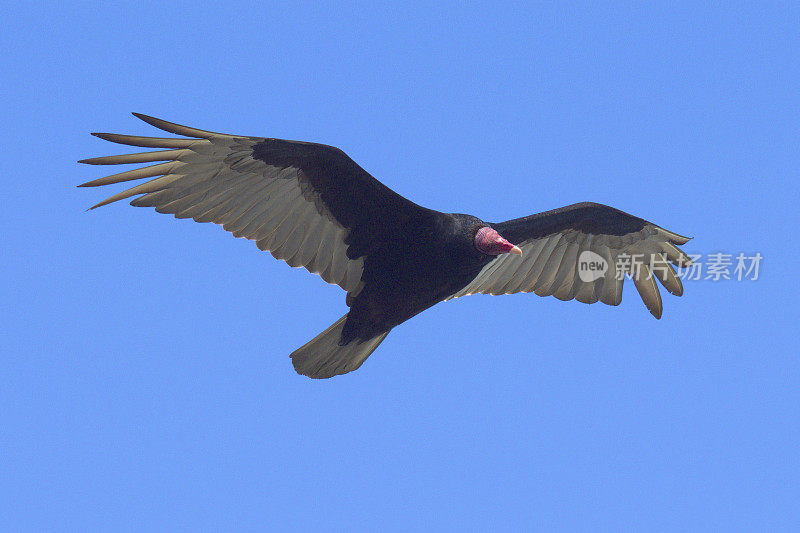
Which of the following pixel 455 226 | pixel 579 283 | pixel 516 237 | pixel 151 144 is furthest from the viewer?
pixel 579 283

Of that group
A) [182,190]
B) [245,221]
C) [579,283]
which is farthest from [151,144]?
[579,283]

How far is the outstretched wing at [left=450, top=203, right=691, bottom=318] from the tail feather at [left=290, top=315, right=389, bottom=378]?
3.13 ft

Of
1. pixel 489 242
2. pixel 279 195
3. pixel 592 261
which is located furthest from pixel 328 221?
pixel 592 261

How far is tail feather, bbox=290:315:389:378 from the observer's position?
16.6 ft

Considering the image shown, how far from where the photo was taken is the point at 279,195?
15.7 ft

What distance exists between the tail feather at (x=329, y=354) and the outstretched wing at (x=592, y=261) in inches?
37.5

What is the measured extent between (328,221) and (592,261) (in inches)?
79.6

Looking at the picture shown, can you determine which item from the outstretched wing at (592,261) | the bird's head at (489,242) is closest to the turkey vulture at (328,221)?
the bird's head at (489,242)

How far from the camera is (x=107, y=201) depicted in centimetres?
438

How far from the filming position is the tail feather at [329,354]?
5.07 m

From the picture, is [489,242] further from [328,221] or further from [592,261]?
[592,261]

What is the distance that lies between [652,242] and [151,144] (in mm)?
Result: 3338

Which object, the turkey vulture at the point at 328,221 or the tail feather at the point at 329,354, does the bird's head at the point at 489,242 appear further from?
the tail feather at the point at 329,354

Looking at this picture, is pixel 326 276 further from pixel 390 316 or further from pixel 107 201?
pixel 107 201
